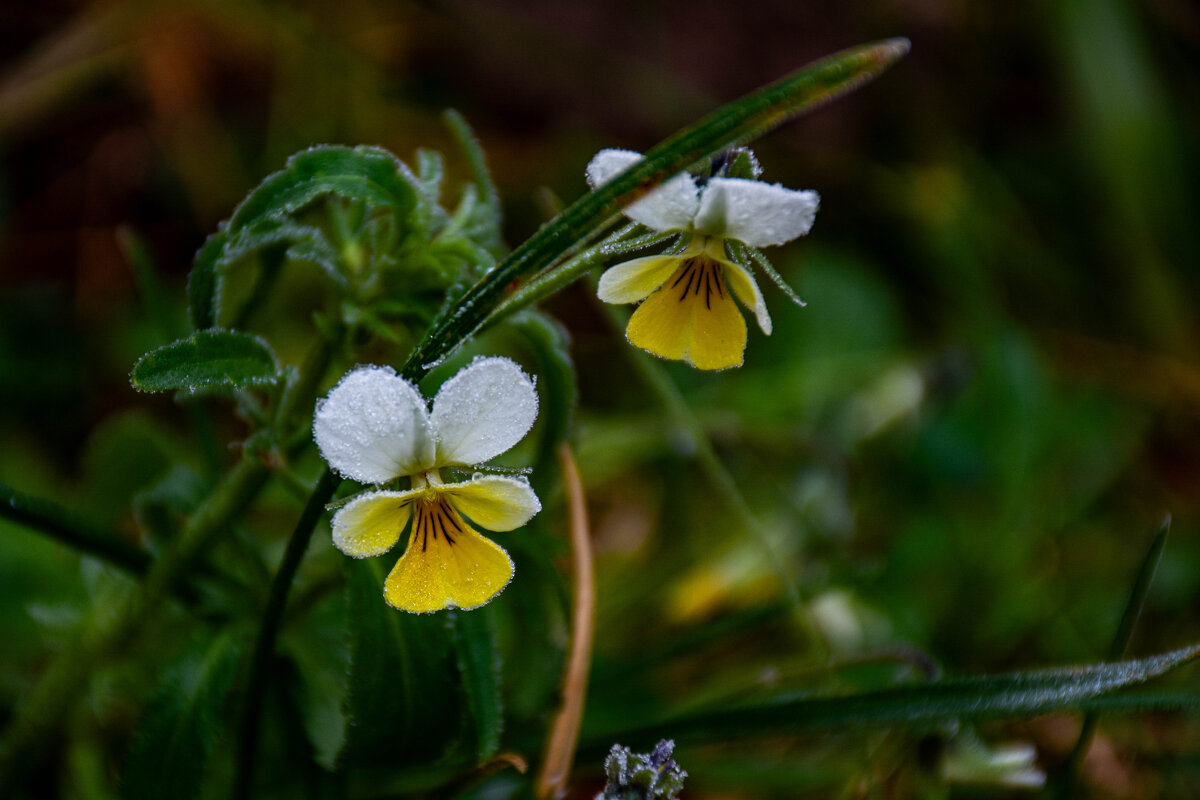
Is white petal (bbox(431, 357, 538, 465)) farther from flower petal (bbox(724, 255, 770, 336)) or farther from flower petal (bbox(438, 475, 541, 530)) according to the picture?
flower petal (bbox(724, 255, 770, 336))

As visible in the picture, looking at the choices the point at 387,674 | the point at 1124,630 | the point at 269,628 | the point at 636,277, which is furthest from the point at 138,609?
the point at 1124,630

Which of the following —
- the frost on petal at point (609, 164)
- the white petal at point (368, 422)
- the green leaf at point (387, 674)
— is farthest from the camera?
the green leaf at point (387, 674)

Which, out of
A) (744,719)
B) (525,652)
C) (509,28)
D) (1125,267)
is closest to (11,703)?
(525,652)

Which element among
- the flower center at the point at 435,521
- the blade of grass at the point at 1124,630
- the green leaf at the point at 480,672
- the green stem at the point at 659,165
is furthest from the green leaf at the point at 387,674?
the blade of grass at the point at 1124,630

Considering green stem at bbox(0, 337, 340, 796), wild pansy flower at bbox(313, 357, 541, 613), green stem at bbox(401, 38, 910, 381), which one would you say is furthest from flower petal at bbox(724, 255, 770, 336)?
green stem at bbox(0, 337, 340, 796)

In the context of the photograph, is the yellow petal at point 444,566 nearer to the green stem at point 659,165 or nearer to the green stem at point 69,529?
the green stem at point 659,165

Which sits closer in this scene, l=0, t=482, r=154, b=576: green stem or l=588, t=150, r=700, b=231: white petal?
l=588, t=150, r=700, b=231: white petal
